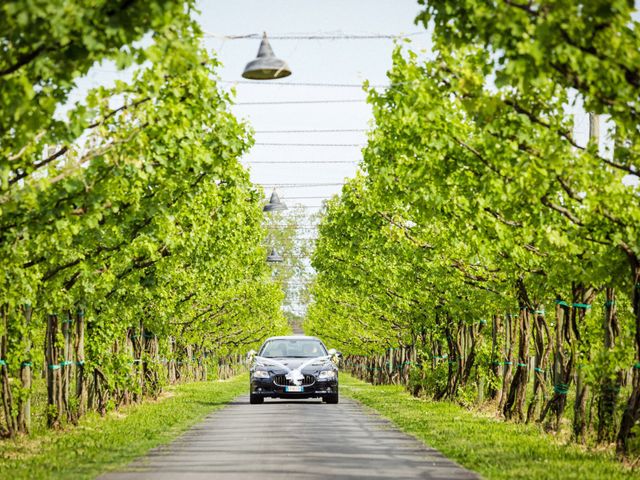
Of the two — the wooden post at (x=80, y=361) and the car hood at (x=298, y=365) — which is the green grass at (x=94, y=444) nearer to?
the wooden post at (x=80, y=361)

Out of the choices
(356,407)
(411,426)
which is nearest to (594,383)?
(411,426)

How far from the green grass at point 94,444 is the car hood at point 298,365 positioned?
10.9 ft

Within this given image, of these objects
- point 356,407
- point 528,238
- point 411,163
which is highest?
point 411,163

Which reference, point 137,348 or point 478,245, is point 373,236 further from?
point 478,245

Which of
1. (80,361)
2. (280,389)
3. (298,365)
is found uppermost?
(80,361)

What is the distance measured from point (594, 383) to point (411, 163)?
3.81 metres

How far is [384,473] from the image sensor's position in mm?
12305

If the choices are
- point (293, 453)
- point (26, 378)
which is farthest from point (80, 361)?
point (293, 453)

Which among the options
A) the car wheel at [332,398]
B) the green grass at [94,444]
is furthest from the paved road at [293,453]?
the car wheel at [332,398]

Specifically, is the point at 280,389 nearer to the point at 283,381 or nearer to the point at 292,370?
the point at 283,381

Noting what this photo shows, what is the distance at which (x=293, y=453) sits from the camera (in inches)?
574

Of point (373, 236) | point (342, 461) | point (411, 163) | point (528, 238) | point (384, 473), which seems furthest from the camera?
point (373, 236)

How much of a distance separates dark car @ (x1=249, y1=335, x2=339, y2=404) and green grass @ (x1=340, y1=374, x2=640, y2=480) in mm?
4822

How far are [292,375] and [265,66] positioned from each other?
14.5 m
